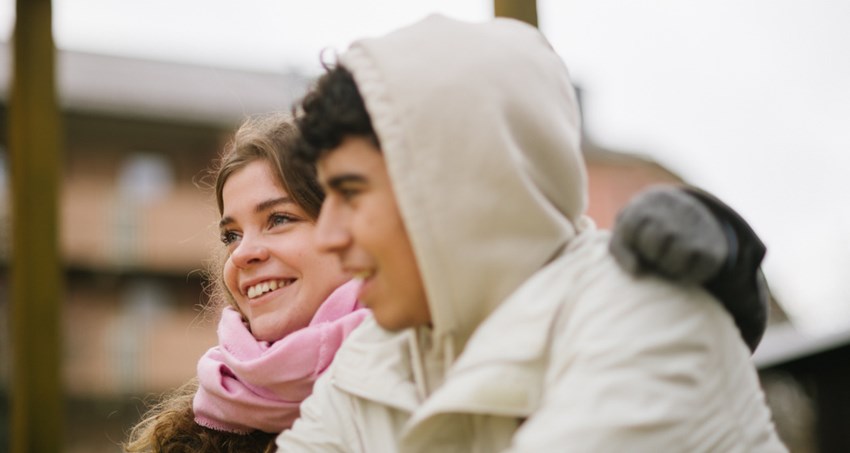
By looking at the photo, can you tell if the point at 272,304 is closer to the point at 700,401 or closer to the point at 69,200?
the point at 700,401

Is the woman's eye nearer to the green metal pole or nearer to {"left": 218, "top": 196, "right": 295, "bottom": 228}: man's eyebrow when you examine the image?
the green metal pole

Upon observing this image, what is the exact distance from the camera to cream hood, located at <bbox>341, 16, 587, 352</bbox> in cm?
113

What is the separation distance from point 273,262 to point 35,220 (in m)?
0.44

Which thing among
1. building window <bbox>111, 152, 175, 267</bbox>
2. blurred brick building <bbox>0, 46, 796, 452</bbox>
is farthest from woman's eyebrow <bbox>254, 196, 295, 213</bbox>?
building window <bbox>111, 152, 175, 267</bbox>

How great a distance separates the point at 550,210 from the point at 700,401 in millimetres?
263

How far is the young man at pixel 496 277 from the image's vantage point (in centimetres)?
99

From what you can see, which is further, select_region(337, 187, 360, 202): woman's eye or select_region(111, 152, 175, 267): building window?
select_region(111, 152, 175, 267): building window

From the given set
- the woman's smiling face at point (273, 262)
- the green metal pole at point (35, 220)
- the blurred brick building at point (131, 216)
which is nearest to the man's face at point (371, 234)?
the green metal pole at point (35, 220)

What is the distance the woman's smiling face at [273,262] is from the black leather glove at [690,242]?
77cm

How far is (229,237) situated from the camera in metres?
1.88

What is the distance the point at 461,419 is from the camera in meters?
1.16

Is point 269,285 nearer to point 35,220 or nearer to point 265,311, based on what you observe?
point 265,311

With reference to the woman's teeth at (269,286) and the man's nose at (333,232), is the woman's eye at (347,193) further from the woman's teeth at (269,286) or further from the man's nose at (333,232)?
the woman's teeth at (269,286)

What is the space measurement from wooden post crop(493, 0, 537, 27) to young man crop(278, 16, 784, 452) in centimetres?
10
